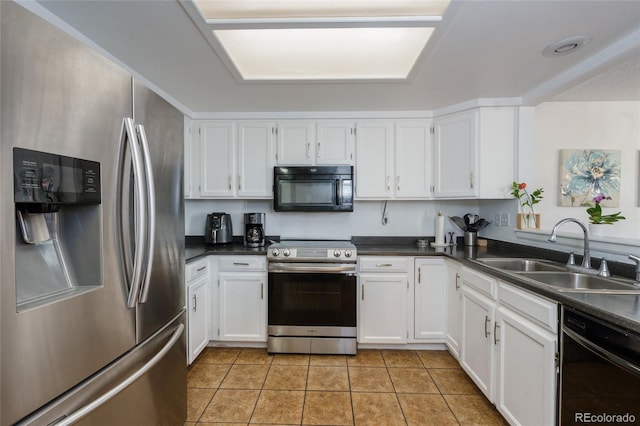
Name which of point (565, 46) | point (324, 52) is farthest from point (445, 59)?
point (324, 52)

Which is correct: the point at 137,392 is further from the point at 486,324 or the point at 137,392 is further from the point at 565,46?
the point at 565,46

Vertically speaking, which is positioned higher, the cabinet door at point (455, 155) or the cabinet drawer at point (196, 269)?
the cabinet door at point (455, 155)

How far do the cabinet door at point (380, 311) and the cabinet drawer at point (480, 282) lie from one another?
544 millimetres

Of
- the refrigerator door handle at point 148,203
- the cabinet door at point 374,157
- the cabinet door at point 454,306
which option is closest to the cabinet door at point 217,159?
the cabinet door at point 374,157

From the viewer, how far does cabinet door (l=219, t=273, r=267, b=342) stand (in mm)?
2549

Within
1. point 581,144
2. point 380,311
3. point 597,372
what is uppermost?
point 581,144

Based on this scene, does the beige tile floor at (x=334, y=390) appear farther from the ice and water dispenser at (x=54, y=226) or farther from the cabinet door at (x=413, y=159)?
the cabinet door at (x=413, y=159)

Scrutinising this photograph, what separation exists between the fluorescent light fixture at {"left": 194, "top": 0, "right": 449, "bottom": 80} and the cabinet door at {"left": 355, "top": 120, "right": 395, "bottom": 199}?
2.30ft

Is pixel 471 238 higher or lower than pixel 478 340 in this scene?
higher

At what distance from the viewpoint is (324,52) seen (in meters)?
1.93

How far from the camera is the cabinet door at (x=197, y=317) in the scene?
7.21ft

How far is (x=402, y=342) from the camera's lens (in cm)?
254

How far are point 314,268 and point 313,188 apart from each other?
780 millimetres

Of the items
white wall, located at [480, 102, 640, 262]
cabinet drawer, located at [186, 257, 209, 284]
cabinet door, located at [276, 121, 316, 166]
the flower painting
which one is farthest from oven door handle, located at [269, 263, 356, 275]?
the flower painting
